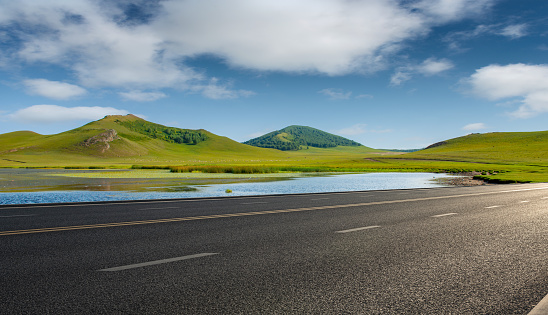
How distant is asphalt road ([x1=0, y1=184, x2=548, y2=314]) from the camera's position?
574 centimetres

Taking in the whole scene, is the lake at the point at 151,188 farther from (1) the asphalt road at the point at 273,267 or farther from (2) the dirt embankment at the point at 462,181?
(1) the asphalt road at the point at 273,267

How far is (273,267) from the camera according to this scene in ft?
24.9

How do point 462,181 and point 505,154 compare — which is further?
point 505,154

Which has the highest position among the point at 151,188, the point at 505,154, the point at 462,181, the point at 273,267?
the point at 505,154

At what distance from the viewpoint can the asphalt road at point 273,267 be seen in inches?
226

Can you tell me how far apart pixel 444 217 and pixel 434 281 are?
9349mm

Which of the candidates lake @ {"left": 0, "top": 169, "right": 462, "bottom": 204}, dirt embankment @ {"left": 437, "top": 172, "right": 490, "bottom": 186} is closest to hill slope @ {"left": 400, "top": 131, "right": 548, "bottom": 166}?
dirt embankment @ {"left": 437, "top": 172, "right": 490, "bottom": 186}

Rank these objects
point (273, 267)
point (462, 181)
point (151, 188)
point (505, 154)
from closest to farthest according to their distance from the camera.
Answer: point (273, 267), point (151, 188), point (462, 181), point (505, 154)

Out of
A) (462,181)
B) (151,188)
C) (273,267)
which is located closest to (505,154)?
(462,181)

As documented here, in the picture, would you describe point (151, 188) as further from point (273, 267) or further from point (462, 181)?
point (462, 181)

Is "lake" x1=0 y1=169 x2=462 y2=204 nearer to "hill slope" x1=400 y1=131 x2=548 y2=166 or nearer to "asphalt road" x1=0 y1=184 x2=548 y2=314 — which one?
"asphalt road" x1=0 y1=184 x2=548 y2=314

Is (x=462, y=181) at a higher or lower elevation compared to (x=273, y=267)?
lower

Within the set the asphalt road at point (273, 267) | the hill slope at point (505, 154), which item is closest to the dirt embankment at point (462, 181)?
the asphalt road at point (273, 267)

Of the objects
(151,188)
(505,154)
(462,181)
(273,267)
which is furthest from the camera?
(505,154)
